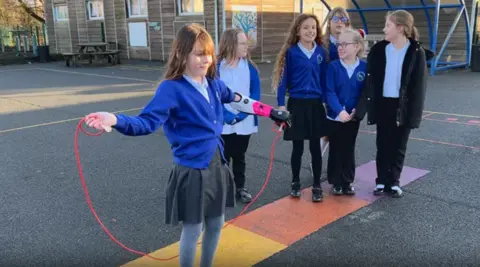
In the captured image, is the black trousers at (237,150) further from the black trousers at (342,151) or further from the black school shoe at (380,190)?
the black school shoe at (380,190)

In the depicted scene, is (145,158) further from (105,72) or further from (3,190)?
(105,72)

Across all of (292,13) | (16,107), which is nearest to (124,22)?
(292,13)

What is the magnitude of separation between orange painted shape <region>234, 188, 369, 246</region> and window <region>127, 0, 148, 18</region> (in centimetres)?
1899

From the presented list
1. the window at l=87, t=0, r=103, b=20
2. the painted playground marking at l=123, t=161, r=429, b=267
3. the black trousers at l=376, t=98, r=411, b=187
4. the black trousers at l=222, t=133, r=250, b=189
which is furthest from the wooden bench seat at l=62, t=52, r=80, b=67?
the black trousers at l=376, t=98, r=411, b=187

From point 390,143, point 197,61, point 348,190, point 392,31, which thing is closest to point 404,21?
point 392,31

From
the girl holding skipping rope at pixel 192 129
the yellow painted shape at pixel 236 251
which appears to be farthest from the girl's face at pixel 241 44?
the yellow painted shape at pixel 236 251

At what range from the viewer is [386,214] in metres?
4.02

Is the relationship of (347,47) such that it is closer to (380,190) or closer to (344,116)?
(344,116)

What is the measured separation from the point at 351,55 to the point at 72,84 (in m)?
12.1

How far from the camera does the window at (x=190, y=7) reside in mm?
19297

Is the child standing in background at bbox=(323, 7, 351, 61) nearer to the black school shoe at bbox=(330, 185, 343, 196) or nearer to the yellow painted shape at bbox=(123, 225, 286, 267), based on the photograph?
the black school shoe at bbox=(330, 185, 343, 196)

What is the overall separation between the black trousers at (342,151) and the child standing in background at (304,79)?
0.19 metres

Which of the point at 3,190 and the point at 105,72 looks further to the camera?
the point at 105,72

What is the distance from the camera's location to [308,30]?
13.1 feet
